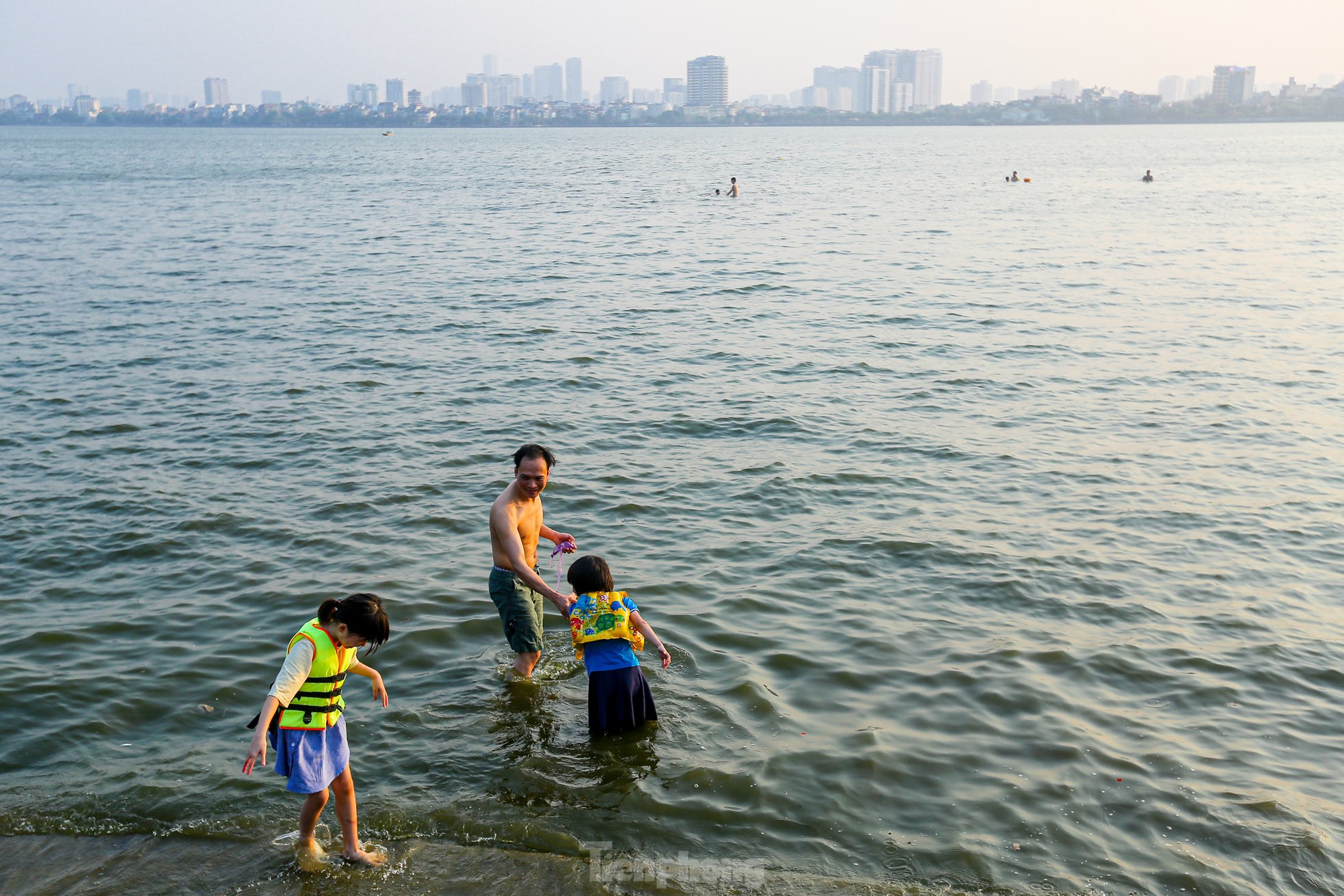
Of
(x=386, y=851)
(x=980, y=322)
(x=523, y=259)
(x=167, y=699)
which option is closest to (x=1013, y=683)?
(x=386, y=851)

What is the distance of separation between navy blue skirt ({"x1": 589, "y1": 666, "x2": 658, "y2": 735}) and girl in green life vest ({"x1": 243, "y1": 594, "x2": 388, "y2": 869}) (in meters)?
1.74

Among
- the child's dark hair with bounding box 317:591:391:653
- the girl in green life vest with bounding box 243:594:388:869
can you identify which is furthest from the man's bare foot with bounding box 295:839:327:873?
the child's dark hair with bounding box 317:591:391:653

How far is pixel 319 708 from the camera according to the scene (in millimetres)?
5574

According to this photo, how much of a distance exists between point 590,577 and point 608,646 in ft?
1.72

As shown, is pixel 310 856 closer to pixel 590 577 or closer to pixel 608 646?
pixel 608 646

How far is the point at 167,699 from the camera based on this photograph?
800 centimetres

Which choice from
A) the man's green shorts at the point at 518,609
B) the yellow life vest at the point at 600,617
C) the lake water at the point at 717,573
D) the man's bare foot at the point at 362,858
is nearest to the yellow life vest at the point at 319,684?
the man's bare foot at the point at 362,858

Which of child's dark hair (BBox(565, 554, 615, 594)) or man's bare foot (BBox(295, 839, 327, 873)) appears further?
child's dark hair (BBox(565, 554, 615, 594))

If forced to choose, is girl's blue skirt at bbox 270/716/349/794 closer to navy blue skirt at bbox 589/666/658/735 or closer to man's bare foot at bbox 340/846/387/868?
man's bare foot at bbox 340/846/387/868

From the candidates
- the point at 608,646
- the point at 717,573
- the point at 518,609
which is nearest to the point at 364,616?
the point at 608,646

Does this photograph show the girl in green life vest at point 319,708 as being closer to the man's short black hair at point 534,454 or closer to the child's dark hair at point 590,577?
the child's dark hair at point 590,577

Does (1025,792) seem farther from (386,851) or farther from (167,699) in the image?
(167,699)

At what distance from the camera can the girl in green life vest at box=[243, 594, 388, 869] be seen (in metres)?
5.35

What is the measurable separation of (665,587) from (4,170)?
88.5m
